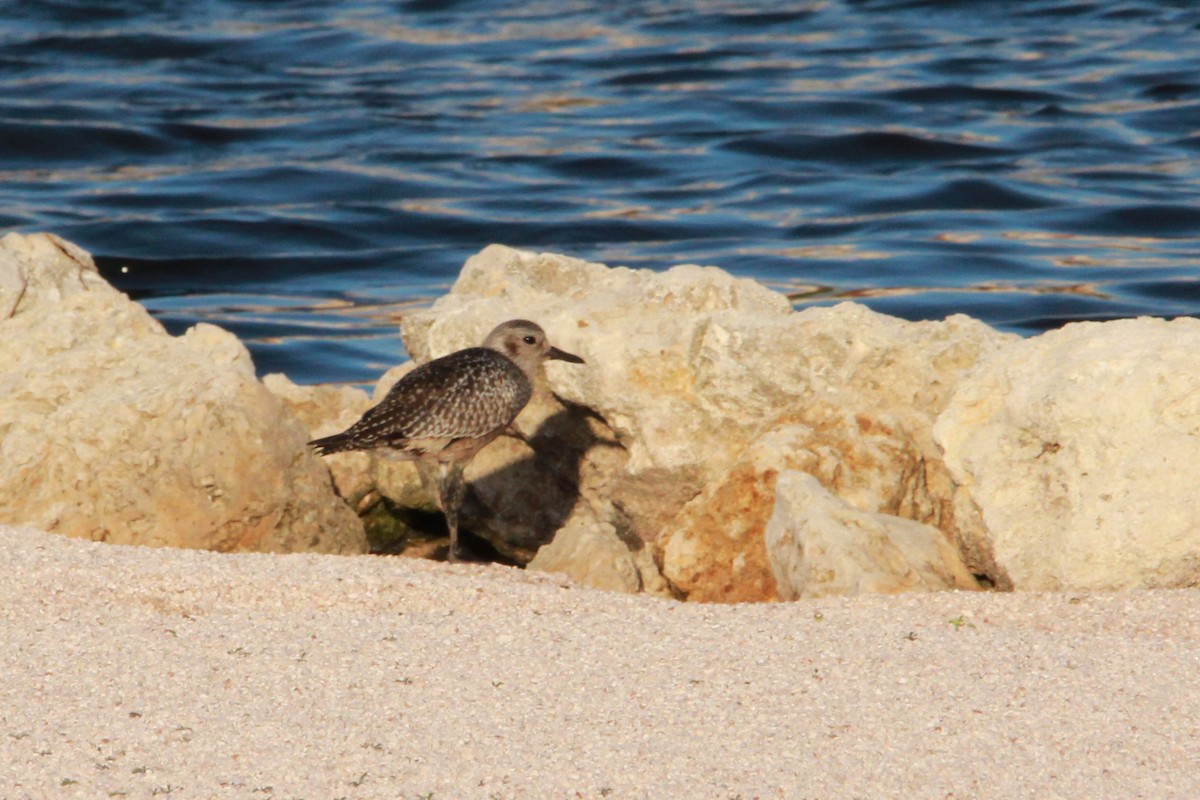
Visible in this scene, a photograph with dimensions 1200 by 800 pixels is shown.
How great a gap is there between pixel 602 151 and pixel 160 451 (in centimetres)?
1187

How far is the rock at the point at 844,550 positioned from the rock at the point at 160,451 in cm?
204

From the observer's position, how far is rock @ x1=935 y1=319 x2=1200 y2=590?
6.26m

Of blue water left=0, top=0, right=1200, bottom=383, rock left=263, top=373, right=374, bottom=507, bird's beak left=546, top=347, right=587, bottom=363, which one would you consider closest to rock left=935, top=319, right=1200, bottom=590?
bird's beak left=546, top=347, right=587, bottom=363

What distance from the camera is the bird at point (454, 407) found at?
7816mm

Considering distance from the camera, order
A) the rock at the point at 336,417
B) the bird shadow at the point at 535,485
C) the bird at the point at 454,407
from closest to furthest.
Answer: the bird at the point at 454,407, the bird shadow at the point at 535,485, the rock at the point at 336,417

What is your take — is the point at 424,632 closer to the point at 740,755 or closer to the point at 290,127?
the point at 740,755

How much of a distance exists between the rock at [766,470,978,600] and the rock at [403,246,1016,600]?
22 cm

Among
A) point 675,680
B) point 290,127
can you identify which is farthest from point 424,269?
point 675,680

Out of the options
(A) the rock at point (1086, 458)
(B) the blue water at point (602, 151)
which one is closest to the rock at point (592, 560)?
(A) the rock at point (1086, 458)

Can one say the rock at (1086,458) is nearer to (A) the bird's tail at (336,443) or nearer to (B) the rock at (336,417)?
(A) the bird's tail at (336,443)

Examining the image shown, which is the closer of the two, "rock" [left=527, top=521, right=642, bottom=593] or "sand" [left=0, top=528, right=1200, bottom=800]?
"sand" [left=0, top=528, right=1200, bottom=800]

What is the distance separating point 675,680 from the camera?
5074mm

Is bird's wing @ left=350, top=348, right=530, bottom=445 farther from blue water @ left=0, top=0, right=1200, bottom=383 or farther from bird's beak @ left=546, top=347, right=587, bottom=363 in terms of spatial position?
blue water @ left=0, top=0, right=1200, bottom=383

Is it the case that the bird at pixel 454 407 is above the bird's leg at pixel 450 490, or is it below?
above
